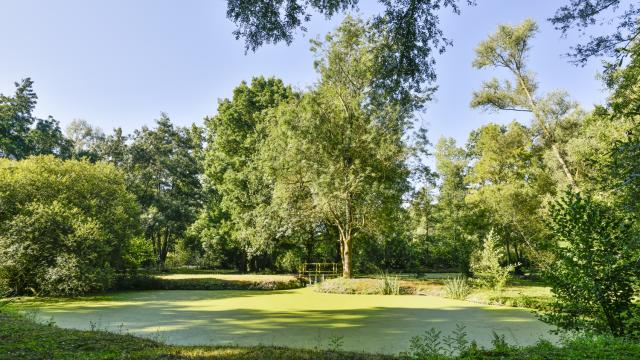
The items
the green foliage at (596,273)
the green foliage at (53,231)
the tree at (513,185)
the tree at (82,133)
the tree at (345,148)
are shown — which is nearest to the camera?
the green foliage at (596,273)

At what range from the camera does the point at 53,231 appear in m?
14.7

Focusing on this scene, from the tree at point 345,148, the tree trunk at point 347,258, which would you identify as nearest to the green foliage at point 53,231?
the tree at point 345,148

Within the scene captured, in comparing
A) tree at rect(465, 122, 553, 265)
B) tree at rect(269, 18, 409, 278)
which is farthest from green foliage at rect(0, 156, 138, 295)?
tree at rect(465, 122, 553, 265)

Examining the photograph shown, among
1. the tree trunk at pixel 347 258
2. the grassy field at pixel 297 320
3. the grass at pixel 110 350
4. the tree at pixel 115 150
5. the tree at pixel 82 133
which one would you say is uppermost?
the tree at pixel 82 133

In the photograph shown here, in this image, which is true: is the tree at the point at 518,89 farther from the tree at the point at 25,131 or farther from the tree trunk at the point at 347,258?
the tree at the point at 25,131

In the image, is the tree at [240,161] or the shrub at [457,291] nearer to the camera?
the shrub at [457,291]

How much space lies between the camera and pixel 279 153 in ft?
62.5

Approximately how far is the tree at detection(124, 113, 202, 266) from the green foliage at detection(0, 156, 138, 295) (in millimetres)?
14414

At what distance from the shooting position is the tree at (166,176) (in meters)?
32.0

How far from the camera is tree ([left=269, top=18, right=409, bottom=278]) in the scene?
1748 centimetres

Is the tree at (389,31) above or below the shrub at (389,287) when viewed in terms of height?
above

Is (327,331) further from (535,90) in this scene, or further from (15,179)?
(535,90)

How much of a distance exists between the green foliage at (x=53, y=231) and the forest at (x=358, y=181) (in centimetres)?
6

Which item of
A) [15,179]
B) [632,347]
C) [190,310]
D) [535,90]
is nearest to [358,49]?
[535,90]
